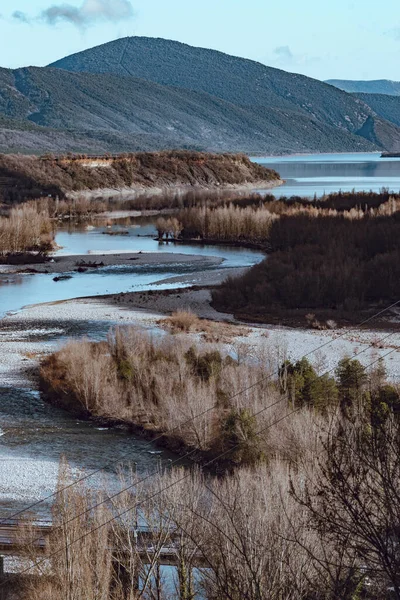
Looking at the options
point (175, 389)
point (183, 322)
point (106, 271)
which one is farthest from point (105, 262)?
point (175, 389)

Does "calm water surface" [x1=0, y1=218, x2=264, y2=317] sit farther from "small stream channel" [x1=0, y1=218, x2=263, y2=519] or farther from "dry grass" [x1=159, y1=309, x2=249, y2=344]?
"dry grass" [x1=159, y1=309, x2=249, y2=344]

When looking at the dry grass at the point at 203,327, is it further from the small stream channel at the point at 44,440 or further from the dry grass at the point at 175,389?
the dry grass at the point at 175,389

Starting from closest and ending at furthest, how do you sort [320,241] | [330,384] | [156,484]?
[156,484]
[330,384]
[320,241]

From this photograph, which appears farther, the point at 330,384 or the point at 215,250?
the point at 215,250

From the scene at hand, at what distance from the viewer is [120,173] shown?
11181 cm

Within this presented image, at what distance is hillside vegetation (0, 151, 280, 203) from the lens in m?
96.8

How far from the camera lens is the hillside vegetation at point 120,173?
317ft

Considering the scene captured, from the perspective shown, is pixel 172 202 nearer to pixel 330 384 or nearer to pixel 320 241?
pixel 320 241

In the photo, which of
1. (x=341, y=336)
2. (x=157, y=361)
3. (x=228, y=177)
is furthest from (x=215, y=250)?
(x=228, y=177)

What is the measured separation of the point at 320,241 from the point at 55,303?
54.3ft

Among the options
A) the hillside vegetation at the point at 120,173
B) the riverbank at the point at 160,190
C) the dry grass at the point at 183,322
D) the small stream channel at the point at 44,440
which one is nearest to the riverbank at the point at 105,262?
the small stream channel at the point at 44,440

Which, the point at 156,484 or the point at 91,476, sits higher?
the point at 156,484

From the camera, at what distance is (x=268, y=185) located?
12169 cm

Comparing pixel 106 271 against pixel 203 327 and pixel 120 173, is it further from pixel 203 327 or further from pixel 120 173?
pixel 120 173
